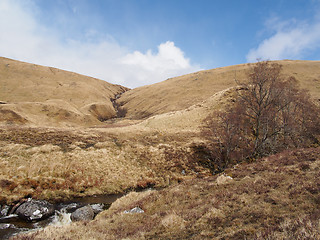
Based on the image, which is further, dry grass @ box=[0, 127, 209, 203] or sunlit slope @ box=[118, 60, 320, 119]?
sunlit slope @ box=[118, 60, 320, 119]

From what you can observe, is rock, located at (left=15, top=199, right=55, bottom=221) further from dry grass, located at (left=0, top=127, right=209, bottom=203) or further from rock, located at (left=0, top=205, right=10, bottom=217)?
dry grass, located at (left=0, top=127, right=209, bottom=203)

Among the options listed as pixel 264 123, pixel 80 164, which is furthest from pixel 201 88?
pixel 80 164

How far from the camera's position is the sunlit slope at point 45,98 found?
67.0m

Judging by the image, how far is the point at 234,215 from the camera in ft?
25.7

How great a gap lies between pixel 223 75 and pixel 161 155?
94.0 meters

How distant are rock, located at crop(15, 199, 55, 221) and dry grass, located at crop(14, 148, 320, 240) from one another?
6.78 metres

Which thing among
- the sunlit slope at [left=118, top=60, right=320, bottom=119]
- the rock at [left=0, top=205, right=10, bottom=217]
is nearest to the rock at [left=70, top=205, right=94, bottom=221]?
Result: the rock at [left=0, top=205, right=10, bottom=217]

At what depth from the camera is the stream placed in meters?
12.5

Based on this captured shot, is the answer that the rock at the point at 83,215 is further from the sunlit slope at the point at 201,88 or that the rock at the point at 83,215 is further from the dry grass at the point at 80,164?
the sunlit slope at the point at 201,88

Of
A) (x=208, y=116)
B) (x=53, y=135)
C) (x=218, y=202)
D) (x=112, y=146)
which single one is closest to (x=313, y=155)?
(x=218, y=202)

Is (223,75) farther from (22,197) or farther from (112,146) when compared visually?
(22,197)

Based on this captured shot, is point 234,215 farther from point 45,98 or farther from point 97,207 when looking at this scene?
point 45,98

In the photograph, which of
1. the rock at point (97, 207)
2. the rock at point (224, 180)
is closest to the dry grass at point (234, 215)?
the rock at point (224, 180)

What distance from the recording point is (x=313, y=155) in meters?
15.3
